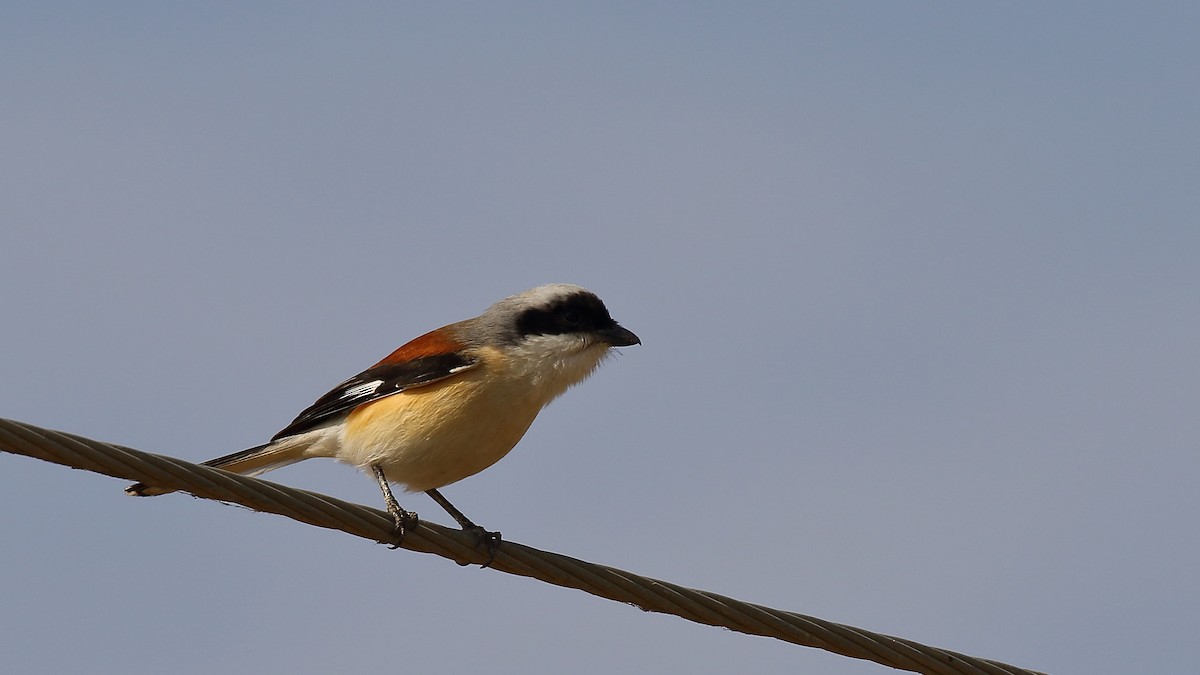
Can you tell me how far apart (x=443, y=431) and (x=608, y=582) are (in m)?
2.21

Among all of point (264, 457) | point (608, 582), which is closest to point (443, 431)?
point (264, 457)

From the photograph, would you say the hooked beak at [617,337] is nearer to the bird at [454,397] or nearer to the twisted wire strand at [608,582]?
the bird at [454,397]

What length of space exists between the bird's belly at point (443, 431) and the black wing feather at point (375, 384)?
0.23 feet

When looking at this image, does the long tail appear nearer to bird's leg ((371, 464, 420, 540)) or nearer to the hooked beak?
bird's leg ((371, 464, 420, 540))

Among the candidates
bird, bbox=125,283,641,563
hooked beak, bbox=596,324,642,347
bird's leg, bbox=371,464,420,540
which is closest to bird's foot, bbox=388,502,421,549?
bird's leg, bbox=371,464,420,540

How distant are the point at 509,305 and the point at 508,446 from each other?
104 centimetres

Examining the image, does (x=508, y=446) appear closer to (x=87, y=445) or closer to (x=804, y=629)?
(x=804, y=629)

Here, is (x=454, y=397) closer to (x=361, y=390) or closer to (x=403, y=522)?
(x=361, y=390)

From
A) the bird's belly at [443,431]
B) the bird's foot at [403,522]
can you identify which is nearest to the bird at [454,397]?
the bird's belly at [443,431]

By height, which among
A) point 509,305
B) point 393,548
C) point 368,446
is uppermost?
point 509,305

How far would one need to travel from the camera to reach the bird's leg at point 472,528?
5.76 m

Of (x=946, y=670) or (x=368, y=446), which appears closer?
(x=946, y=670)

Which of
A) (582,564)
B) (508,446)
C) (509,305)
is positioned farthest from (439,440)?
(582,564)

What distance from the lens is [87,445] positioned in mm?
4492
